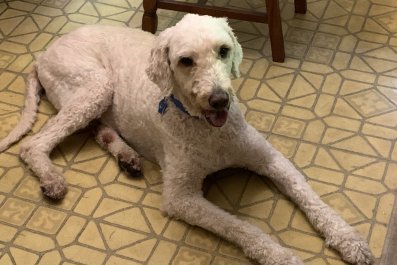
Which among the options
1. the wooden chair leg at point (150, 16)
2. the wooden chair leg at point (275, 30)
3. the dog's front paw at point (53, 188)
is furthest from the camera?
the wooden chair leg at point (150, 16)

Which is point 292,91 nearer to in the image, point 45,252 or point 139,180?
point 139,180

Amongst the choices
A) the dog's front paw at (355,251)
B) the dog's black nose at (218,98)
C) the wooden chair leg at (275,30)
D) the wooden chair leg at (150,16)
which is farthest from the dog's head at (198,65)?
the wooden chair leg at (150,16)

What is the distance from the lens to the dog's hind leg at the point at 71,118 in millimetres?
2092

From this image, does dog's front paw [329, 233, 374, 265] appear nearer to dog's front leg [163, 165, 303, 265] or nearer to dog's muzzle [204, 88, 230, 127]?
dog's front leg [163, 165, 303, 265]

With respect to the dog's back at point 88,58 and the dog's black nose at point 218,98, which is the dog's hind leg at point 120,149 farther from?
the dog's black nose at point 218,98

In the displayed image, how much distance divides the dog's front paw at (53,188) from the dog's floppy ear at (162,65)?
0.54m

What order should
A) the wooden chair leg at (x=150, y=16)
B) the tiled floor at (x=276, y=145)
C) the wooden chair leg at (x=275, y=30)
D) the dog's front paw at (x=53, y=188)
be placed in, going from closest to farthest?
the tiled floor at (x=276, y=145)
the dog's front paw at (x=53, y=188)
the wooden chair leg at (x=275, y=30)
the wooden chair leg at (x=150, y=16)

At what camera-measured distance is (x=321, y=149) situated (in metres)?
2.13

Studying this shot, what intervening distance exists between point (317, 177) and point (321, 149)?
139 mm

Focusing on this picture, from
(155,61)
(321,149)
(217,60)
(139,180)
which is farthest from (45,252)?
(321,149)

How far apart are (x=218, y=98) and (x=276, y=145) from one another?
59 centimetres

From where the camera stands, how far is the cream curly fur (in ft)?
5.58

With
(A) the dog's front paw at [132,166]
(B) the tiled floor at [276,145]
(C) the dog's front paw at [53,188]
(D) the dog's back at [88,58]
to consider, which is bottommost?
(B) the tiled floor at [276,145]

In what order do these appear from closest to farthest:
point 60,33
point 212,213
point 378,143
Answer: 1. point 212,213
2. point 378,143
3. point 60,33
